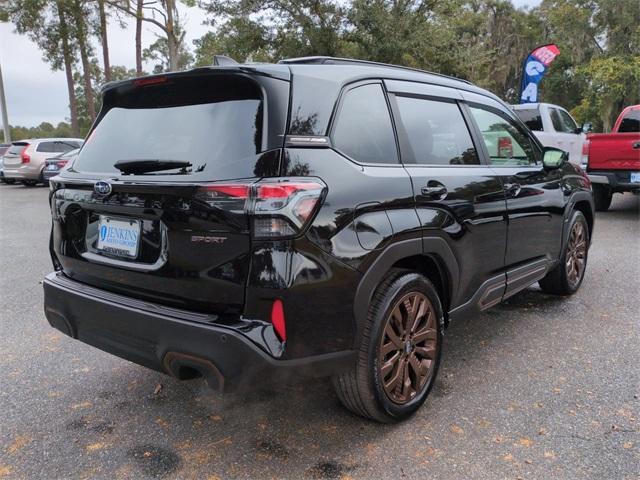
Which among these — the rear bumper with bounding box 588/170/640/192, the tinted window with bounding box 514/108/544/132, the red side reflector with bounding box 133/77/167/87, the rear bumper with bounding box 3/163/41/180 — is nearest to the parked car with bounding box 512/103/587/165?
the tinted window with bounding box 514/108/544/132

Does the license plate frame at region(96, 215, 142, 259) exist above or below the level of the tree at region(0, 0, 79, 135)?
below

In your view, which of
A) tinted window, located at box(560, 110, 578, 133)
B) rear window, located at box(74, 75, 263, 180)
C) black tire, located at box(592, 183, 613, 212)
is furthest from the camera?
tinted window, located at box(560, 110, 578, 133)

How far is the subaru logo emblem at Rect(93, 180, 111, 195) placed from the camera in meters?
2.52

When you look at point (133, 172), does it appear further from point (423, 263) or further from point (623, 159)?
point (623, 159)

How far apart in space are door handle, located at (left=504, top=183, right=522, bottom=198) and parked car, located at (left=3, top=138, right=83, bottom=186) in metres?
17.0

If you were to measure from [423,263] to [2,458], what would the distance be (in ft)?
7.62

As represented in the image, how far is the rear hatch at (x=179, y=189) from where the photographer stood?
2.21m

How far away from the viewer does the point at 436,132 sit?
10.4 ft

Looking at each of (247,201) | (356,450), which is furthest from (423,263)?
(247,201)

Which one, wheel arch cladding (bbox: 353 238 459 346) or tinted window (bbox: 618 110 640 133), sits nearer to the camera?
wheel arch cladding (bbox: 353 238 459 346)

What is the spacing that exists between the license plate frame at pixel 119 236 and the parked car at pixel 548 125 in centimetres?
999

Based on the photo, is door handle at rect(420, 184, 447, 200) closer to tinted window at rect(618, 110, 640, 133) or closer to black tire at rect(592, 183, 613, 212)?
black tire at rect(592, 183, 613, 212)

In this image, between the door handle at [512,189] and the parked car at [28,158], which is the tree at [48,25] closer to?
the parked car at [28,158]

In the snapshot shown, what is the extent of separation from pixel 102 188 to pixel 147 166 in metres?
0.26
